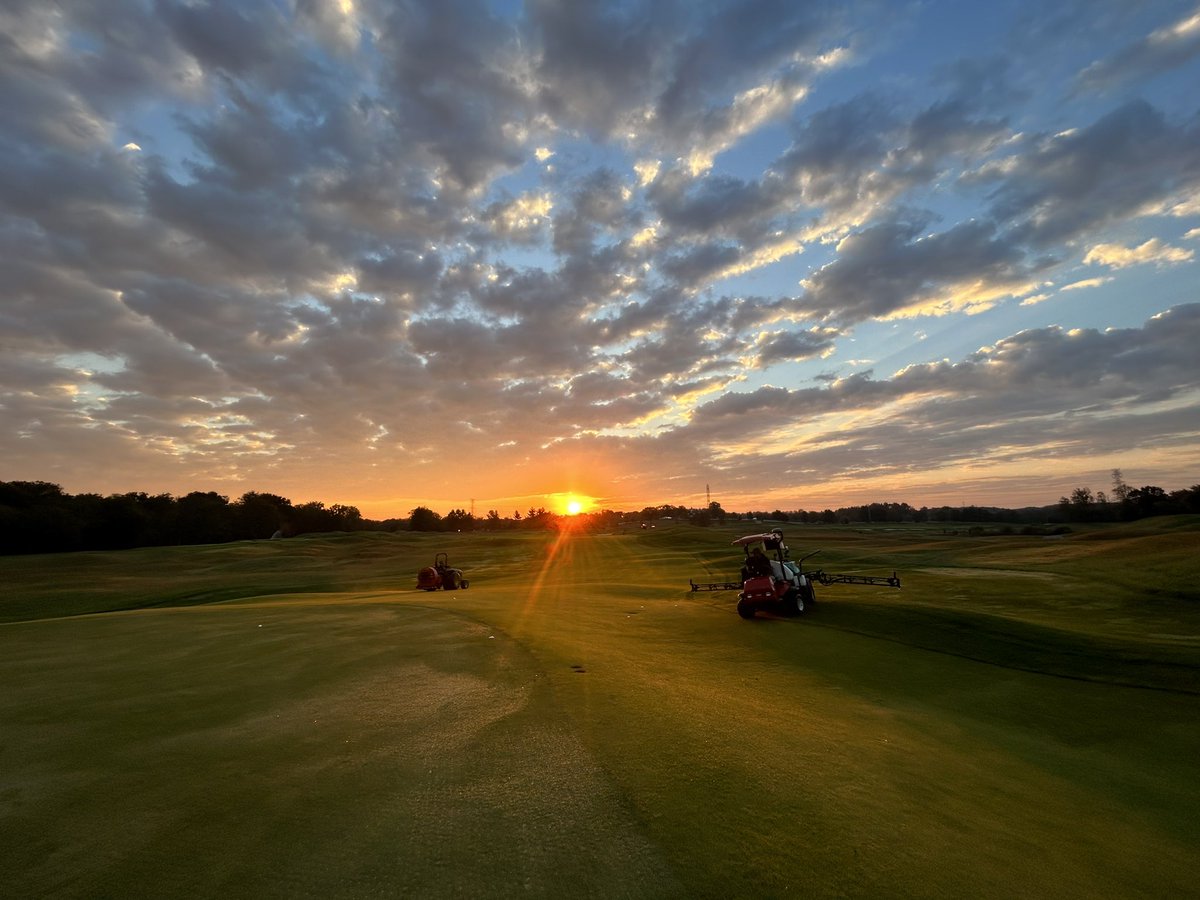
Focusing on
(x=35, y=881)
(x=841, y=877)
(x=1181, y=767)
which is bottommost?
(x=1181, y=767)

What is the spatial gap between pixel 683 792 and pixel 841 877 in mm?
1463

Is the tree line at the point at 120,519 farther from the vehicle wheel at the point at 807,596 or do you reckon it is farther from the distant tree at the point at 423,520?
the vehicle wheel at the point at 807,596

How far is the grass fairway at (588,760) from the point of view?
4.11m

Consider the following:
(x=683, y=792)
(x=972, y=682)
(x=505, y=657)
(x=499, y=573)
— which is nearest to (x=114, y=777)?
(x=683, y=792)

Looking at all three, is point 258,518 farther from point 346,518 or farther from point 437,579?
point 437,579

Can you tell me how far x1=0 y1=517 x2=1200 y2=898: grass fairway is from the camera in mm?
4105

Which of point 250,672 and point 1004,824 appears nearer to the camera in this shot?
point 1004,824

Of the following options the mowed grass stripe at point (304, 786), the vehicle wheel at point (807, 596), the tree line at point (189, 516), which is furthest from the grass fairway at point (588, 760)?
the tree line at point (189, 516)

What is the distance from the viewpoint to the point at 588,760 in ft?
19.1

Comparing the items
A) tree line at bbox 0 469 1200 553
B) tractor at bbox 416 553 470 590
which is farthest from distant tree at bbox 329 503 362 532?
tractor at bbox 416 553 470 590

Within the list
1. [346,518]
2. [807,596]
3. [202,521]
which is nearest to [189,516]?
[202,521]

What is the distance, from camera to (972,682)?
12672mm

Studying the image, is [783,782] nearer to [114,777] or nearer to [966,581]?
[114,777]

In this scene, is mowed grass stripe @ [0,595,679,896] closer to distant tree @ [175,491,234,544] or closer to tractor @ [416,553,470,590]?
tractor @ [416,553,470,590]
